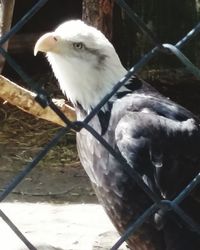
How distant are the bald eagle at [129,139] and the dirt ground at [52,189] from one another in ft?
2.58

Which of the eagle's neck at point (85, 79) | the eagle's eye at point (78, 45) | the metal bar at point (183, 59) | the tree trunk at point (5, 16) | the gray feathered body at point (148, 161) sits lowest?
the gray feathered body at point (148, 161)

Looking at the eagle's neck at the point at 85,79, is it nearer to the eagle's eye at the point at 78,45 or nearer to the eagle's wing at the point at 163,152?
the eagle's eye at the point at 78,45

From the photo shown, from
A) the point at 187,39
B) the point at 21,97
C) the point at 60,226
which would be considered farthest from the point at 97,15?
the point at 187,39

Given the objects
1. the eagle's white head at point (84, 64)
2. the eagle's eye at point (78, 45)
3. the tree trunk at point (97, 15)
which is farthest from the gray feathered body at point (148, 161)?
the tree trunk at point (97, 15)

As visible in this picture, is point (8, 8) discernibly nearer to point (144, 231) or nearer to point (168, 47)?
point (144, 231)

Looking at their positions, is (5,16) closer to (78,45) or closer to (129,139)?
(78,45)

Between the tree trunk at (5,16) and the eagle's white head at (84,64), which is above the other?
the tree trunk at (5,16)

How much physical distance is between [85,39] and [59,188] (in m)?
2.11

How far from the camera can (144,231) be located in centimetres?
254

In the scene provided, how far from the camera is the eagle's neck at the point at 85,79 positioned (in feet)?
8.58

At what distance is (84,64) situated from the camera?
8.68ft

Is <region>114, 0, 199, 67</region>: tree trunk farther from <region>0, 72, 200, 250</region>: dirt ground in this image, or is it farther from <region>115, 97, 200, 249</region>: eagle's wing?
<region>115, 97, 200, 249</region>: eagle's wing

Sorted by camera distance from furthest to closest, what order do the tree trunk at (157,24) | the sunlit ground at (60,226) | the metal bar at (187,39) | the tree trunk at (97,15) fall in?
the tree trunk at (157,24), the tree trunk at (97,15), the sunlit ground at (60,226), the metal bar at (187,39)

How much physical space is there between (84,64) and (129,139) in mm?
370
